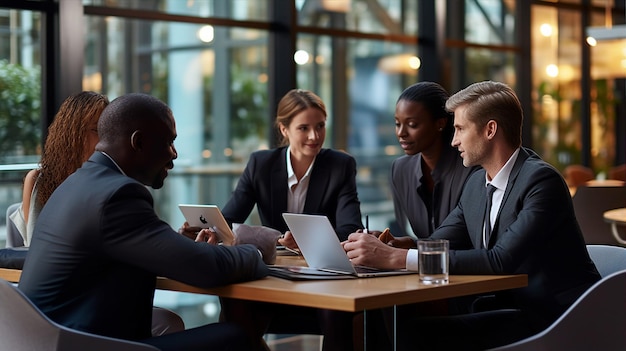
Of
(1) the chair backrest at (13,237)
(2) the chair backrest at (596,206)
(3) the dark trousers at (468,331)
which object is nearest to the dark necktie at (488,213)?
(3) the dark trousers at (468,331)

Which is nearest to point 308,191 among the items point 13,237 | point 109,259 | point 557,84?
point 13,237

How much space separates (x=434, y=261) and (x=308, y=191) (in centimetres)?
170

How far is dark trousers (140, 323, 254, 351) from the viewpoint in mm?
2643

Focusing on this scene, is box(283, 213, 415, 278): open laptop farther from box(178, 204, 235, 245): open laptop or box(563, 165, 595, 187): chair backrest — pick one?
box(563, 165, 595, 187): chair backrest

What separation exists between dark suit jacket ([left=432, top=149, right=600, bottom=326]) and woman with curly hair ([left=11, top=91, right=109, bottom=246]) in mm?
1529

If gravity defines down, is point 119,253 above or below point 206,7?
below

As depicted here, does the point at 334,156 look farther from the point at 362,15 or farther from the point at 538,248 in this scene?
the point at 362,15

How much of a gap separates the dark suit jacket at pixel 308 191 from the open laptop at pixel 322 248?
1.20m

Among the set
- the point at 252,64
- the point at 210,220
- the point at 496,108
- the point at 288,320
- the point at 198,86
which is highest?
the point at 252,64

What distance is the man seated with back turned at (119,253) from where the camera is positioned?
2520 mm

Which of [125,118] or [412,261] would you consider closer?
[125,118]

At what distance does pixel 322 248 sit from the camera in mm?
2861

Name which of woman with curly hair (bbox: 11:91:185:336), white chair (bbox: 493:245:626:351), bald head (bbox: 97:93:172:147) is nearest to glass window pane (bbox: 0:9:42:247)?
woman with curly hair (bbox: 11:91:185:336)

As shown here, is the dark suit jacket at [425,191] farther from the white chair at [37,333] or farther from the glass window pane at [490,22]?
the glass window pane at [490,22]
